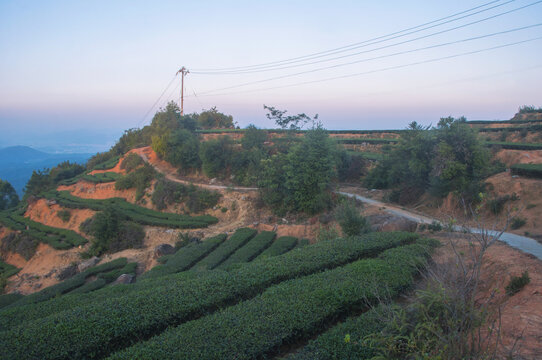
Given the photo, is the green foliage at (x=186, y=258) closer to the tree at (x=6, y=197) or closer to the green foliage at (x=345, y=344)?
the green foliage at (x=345, y=344)

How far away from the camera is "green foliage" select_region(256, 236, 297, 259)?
15.2m

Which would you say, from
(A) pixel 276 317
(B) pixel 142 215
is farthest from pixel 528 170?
(B) pixel 142 215

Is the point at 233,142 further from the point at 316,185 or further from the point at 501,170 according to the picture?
the point at 501,170

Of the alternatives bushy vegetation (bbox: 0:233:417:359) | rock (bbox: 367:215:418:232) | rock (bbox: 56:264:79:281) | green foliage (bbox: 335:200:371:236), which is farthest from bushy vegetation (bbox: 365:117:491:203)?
rock (bbox: 56:264:79:281)

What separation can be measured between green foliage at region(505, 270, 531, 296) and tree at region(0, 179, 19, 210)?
59740 millimetres

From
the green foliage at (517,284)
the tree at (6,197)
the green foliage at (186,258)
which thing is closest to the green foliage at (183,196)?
the green foliage at (186,258)

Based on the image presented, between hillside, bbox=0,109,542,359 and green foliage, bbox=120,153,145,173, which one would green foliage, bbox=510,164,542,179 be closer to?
hillside, bbox=0,109,542,359

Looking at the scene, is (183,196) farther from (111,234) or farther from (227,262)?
(227,262)

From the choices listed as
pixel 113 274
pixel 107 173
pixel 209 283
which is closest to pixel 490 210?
pixel 209 283

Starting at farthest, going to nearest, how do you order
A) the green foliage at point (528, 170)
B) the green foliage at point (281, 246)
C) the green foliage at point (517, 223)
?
the green foliage at point (528, 170), the green foliage at point (281, 246), the green foliage at point (517, 223)

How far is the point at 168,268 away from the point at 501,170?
809 inches

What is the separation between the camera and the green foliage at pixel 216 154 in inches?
1169

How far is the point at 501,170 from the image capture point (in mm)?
18797

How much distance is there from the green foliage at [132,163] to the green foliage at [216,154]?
1009 cm
